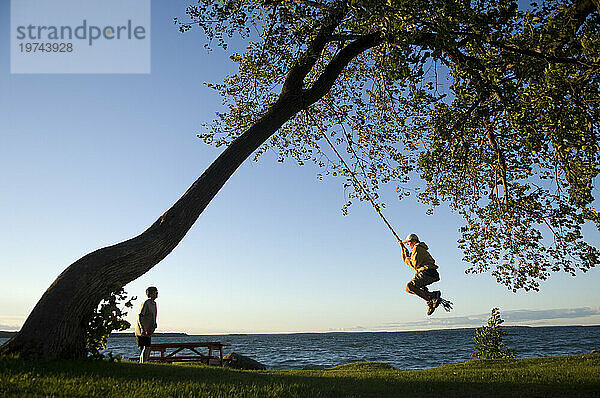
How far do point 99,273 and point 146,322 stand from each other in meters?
3.85

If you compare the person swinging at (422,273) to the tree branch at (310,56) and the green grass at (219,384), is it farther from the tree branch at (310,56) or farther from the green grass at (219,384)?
the tree branch at (310,56)

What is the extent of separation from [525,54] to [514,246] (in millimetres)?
5755

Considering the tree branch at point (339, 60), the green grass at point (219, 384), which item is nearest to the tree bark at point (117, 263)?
the green grass at point (219, 384)

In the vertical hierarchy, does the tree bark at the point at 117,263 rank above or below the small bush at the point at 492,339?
above

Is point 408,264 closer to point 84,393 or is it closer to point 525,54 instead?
point 525,54

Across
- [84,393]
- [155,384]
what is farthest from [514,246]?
[84,393]

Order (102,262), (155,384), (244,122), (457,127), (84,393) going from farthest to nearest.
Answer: (244,122)
(457,127)
(102,262)
(155,384)
(84,393)

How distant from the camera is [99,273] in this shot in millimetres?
8344

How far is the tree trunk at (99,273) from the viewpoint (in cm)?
772

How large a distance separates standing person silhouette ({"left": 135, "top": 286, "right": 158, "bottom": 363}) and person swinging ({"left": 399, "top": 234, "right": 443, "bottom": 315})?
21.1ft

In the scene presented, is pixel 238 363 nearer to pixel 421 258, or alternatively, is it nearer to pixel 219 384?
pixel 421 258

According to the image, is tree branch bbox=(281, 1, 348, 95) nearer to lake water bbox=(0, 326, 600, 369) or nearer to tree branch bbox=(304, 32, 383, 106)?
tree branch bbox=(304, 32, 383, 106)

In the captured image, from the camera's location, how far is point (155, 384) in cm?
639

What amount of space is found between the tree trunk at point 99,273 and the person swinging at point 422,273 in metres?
4.55
